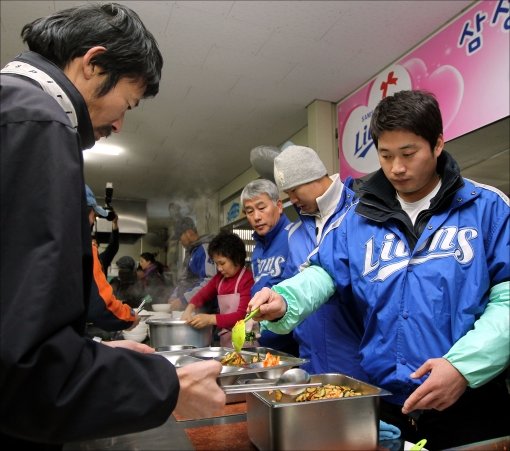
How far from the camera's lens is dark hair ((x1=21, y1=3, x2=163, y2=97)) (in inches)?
35.5

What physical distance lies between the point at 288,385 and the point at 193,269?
345 cm

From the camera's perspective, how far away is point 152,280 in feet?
19.2

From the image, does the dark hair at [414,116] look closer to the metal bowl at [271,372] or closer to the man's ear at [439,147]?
the man's ear at [439,147]

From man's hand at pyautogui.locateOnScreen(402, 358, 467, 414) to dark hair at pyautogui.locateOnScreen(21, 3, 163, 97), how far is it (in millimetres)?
1037

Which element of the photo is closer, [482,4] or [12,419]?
[12,419]

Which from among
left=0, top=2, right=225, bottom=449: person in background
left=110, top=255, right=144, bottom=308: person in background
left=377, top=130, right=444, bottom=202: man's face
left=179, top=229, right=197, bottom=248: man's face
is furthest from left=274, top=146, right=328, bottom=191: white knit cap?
left=110, top=255, right=144, bottom=308: person in background

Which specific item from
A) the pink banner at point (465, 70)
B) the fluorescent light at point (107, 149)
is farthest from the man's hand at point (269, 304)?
the fluorescent light at point (107, 149)

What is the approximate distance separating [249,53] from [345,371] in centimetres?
274

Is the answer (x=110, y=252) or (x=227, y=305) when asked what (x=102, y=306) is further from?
(x=110, y=252)

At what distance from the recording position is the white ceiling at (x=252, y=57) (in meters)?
2.92

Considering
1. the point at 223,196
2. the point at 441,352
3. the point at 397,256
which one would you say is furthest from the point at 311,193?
the point at 223,196

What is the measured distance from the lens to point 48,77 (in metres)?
0.79

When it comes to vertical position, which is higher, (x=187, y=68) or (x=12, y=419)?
(x=187, y=68)

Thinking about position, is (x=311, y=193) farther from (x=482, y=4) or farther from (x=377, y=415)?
(x=482, y=4)
